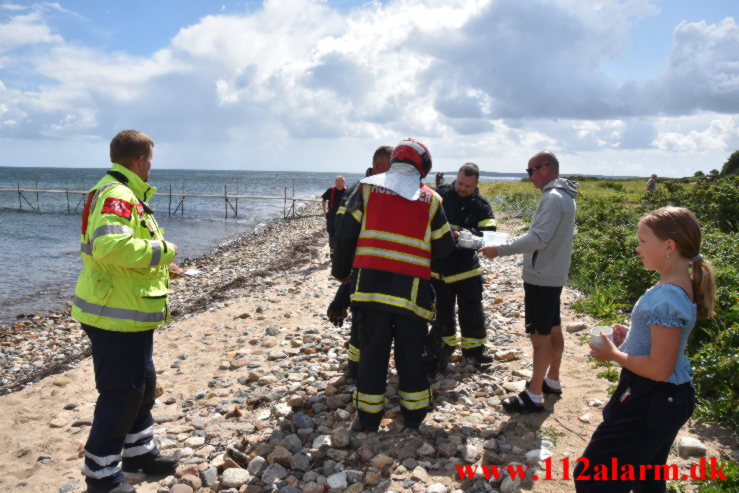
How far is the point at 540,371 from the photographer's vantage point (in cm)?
401

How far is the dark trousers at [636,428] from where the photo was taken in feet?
7.51

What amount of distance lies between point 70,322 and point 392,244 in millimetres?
8591

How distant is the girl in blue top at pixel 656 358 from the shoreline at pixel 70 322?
6.88 metres

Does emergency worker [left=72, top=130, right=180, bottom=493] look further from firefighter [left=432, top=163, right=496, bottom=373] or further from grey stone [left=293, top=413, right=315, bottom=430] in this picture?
firefighter [left=432, top=163, right=496, bottom=373]

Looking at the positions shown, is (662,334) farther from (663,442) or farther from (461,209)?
(461,209)

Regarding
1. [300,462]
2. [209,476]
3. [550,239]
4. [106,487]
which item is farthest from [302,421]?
[550,239]

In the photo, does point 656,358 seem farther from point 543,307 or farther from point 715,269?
point 715,269

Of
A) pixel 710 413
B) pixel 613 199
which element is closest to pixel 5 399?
pixel 710 413

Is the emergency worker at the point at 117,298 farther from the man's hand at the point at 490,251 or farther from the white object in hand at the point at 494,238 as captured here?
the white object in hand at the point at 494,238

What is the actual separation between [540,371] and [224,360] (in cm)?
375

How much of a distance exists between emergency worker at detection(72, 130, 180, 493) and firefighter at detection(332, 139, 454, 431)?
4.47 feet

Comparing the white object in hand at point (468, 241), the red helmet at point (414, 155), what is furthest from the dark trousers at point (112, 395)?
the white object in hand at point (468, 241)

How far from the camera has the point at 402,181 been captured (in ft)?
11.9

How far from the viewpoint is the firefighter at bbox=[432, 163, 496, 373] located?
493 cm
